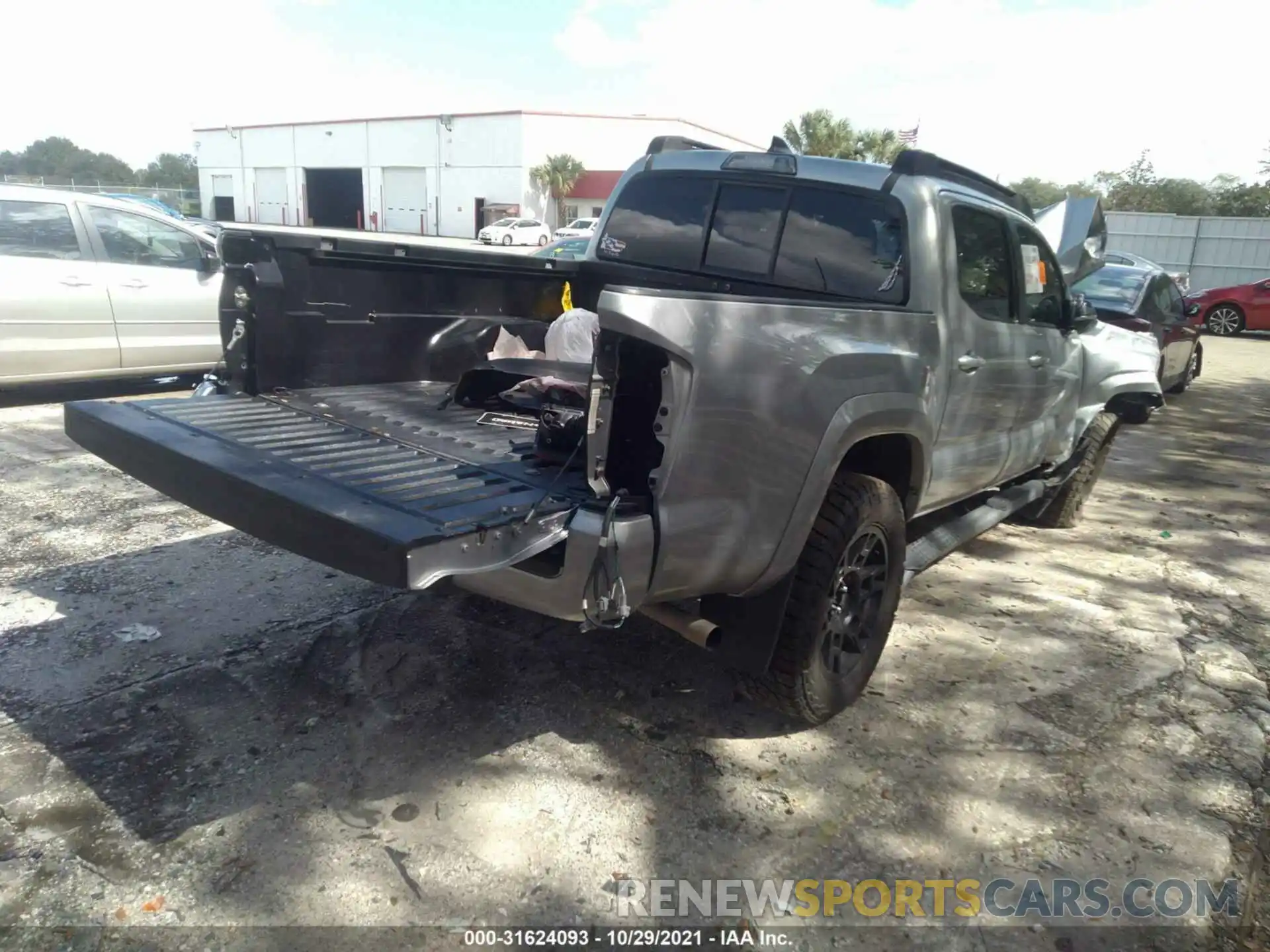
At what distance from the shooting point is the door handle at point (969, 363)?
388cm

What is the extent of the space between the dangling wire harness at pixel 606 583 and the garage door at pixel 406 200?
56.5 m

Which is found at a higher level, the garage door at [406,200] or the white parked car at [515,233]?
the garage door at [406,200]

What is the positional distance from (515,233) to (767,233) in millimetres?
40659

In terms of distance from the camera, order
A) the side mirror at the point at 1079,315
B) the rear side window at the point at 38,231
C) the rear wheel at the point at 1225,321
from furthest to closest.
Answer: the rear wheel at the point at 1225,321
the rear side window at the point at 38,231
the side mirror at the point at 1079,315

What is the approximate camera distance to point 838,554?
3.18 m

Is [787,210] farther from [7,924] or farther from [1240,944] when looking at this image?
[7,924]

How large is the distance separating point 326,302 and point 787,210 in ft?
6.48

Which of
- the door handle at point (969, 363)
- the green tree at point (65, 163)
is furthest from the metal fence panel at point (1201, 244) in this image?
the green tree at point (65, 163)

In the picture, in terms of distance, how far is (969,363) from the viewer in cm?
396

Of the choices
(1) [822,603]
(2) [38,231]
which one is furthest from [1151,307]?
(2) [38,231]

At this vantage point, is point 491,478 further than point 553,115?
No

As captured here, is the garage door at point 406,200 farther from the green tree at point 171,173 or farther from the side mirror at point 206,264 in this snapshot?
the side mirror at point 206,264

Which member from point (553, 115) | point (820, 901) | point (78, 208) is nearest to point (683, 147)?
point (820, 901)

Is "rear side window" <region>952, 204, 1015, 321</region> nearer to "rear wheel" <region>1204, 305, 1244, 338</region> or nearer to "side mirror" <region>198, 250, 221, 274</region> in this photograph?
"side mirror" <region>198, 250, 221, 274</region>
